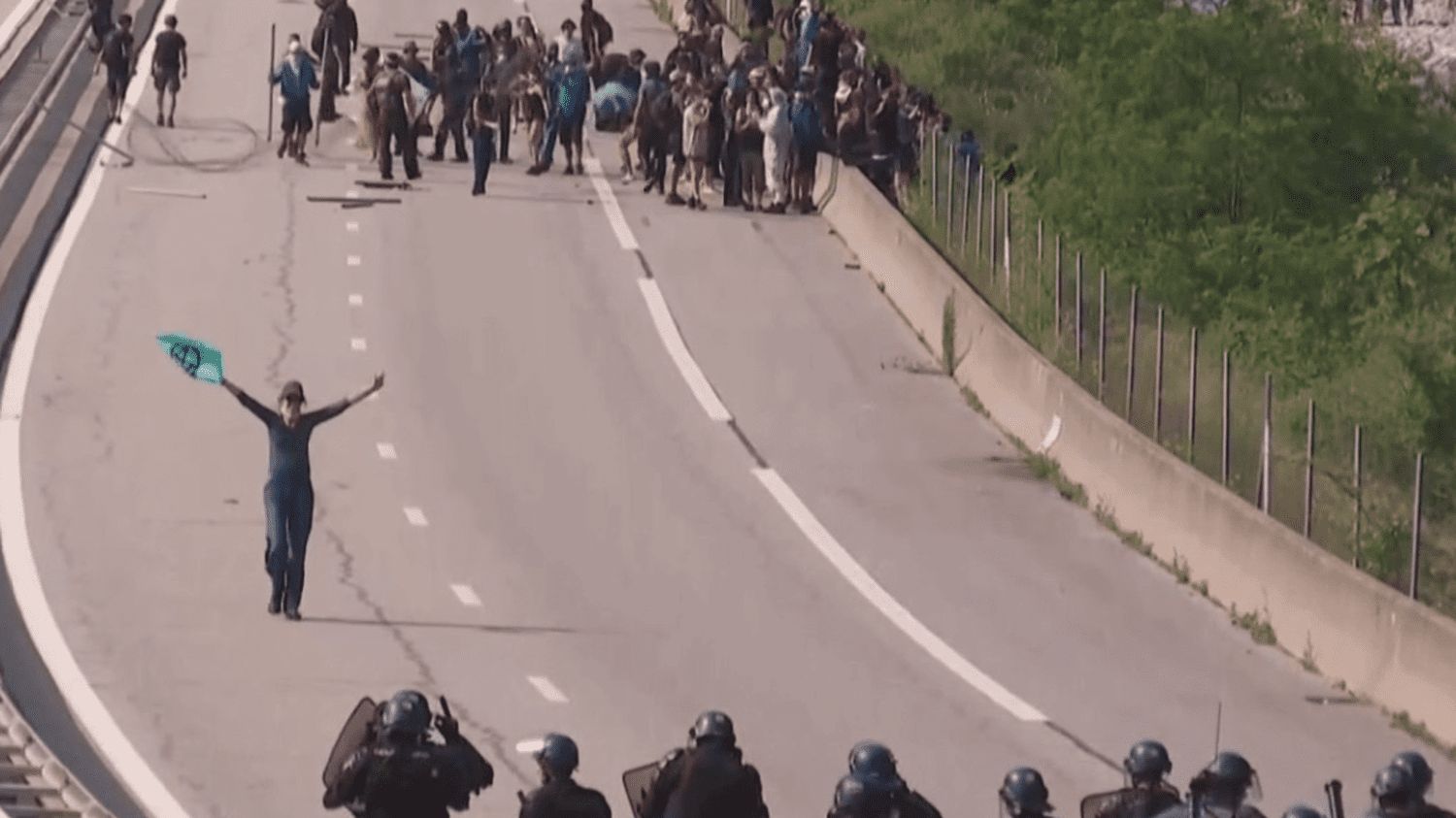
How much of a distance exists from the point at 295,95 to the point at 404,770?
31.2m

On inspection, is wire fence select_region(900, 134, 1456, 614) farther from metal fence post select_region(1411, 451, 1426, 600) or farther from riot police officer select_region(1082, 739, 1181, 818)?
riot police officer select_region(1082, 739, 1181, 818)

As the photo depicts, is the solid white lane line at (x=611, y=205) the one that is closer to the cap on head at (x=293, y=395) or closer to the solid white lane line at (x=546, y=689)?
the cap on head at (x=293, y=395)

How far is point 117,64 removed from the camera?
→ 152ft

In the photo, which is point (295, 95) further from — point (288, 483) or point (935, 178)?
point (288, 483)

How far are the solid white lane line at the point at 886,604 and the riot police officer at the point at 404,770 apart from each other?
1003 centimetres

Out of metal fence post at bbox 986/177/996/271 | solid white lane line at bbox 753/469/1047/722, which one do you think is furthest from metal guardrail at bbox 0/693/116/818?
metal fence post at bbox 986/177/996/271

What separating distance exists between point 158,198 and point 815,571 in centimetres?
1712

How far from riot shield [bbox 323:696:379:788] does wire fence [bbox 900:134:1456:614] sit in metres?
11.7

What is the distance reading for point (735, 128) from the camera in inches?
1679

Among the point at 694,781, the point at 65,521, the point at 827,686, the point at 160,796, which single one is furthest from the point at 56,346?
the point at 694,781

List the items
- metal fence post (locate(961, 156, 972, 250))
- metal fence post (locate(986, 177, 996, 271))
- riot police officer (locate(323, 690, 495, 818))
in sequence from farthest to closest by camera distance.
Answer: metal fence post (locate(961, 156, 972, 250)) → metal fence post (locate(986, 177, 996, 271)) → riot police officer (locate(323, 690, 495, 818))

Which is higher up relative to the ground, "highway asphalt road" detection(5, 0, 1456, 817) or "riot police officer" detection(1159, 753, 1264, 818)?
"riot police officer" detection(1159, 753, 1264, 818)

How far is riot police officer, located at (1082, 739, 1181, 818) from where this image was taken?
14125 mm

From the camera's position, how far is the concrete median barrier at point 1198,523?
24.4 meters
